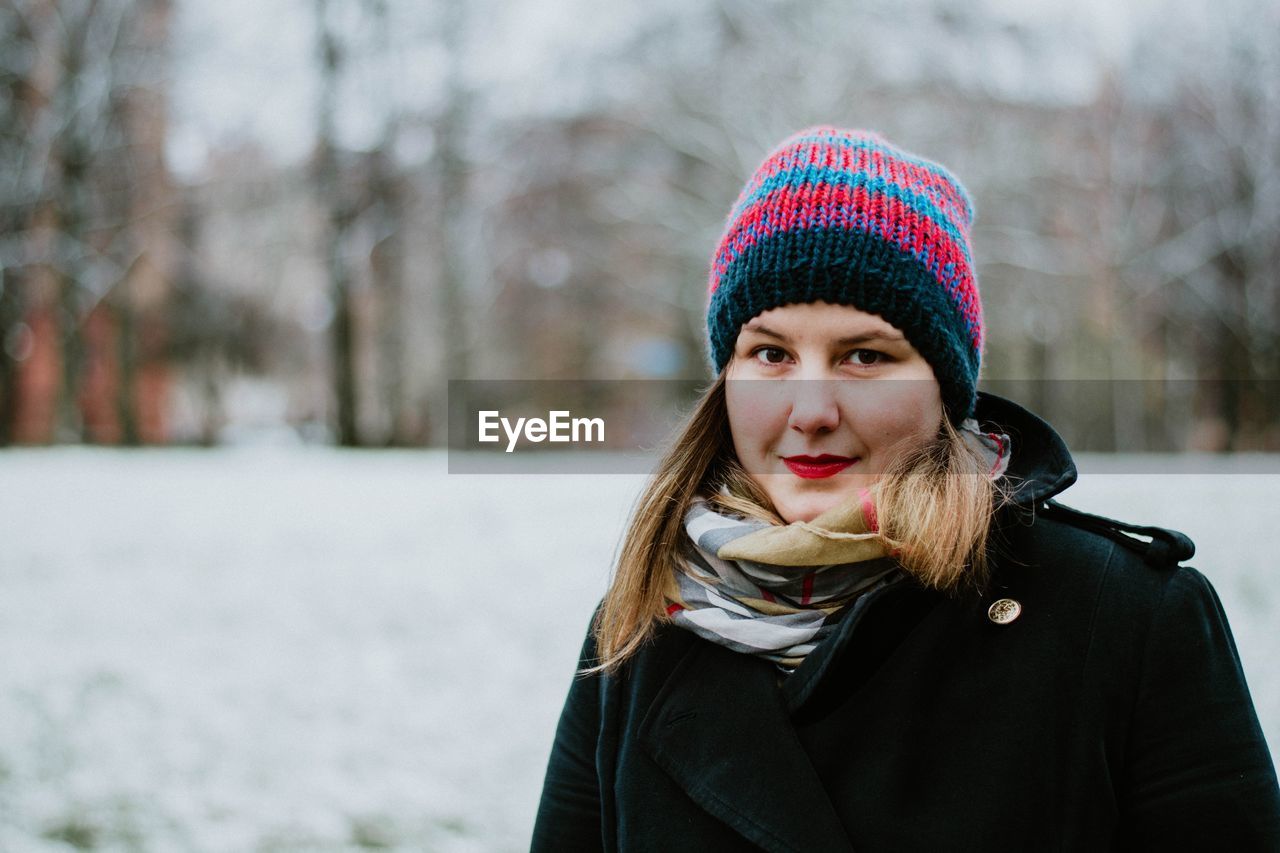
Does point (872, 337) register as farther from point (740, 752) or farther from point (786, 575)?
point (740, 752)

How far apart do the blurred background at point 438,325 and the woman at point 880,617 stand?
125 centimetres

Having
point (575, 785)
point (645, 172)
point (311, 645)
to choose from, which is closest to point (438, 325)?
point (645, 172)

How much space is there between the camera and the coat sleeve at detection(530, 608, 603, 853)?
5.89ft

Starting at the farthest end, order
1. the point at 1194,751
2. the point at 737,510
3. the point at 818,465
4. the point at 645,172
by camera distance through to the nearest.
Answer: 1. the point at 645,172
2. the point at 737,510
3. the point at 818,465
4. the point at 1194,751

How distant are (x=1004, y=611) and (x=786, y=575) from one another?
32cm

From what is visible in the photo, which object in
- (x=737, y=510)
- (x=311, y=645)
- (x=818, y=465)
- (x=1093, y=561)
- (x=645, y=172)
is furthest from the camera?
(x=645, y=172)

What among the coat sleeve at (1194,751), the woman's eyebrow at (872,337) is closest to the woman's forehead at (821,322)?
the woman's eyebrow at (872,337)

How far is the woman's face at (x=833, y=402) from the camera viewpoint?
1.61 m

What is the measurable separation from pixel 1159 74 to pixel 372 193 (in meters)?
13.6

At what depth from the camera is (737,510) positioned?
1774mm

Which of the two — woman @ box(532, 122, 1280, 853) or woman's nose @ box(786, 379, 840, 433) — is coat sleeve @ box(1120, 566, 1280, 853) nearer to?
woman @ box(532, 122, 1280, 853)

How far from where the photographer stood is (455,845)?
13.2 ft

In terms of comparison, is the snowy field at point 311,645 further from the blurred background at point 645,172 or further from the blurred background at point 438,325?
the blurred background at point 645,172

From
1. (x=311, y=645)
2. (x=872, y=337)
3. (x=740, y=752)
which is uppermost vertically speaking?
(x=872, y=337)
